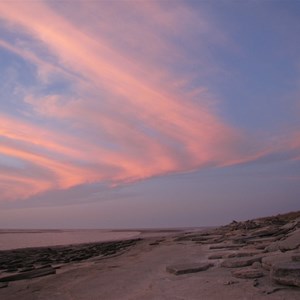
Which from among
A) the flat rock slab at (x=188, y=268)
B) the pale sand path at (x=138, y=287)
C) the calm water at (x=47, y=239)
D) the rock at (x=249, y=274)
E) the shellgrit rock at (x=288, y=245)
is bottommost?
the pale sand path at (x=138, y=287)

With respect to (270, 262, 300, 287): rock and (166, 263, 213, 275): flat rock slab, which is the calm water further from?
(270, 262, 300, 287): rock

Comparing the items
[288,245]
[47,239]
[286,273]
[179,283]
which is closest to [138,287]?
[179,283]

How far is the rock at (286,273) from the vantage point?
6.50 metres

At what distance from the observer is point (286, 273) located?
22.1ft

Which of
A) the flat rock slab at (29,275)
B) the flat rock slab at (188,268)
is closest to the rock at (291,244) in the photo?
the flat rock slab at (188,268)

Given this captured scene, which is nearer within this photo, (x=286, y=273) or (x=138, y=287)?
(x=286, y=273)

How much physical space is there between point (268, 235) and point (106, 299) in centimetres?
1087

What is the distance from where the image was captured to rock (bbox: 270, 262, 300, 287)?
6496 millimetres

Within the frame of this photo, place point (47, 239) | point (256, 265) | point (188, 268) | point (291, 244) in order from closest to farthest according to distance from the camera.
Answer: point (256, 265), point (188, 268), point (291, 244), point (47, 239)

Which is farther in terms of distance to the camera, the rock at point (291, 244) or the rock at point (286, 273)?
the rock at point (291, 244)

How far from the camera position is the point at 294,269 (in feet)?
21.8

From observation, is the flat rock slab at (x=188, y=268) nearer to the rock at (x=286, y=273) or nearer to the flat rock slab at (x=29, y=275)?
the rock at (x=286, y=273)

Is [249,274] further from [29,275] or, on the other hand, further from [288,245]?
[29,275]

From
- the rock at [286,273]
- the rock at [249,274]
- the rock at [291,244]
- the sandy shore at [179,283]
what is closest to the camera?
the rock at [286,273]
